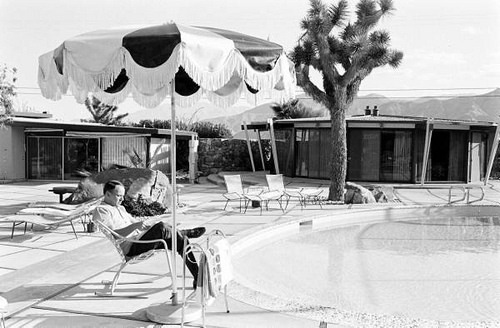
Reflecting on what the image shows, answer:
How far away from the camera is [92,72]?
4.13 meters

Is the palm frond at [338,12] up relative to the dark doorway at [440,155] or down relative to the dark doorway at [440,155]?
up

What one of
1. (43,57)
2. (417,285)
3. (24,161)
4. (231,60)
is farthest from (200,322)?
(24,161)

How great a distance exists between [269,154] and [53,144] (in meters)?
11.3

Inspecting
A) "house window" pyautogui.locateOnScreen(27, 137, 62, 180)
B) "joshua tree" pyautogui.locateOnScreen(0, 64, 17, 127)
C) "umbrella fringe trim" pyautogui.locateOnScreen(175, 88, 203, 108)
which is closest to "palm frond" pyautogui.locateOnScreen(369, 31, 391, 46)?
"umbrella fringe trim" pyautogui.locateOnScreen(175, 88, 203, 108)

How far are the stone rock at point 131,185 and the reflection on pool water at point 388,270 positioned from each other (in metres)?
3.66

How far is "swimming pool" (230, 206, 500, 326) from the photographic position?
17.5ft

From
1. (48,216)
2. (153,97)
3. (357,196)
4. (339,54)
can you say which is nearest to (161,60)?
(153,97)

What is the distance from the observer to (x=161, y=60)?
3.95 metres

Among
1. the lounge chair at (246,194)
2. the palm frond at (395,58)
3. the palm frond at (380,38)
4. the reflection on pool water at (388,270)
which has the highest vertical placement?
the palm frond at (380,38)

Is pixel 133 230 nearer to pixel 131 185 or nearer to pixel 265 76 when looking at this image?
pixel 265 76

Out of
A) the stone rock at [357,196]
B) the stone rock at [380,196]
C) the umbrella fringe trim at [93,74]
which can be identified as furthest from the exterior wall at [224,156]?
the umbrella fringe trim at [93,74]

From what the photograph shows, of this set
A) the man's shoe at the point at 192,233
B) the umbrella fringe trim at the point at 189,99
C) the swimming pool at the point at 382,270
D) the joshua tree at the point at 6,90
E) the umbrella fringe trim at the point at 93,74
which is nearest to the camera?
the umbrella fringe trim at the point at 93,74

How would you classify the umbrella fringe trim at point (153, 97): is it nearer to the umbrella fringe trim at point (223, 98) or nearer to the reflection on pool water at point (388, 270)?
the umbrella fringe trim at point (223, 98)

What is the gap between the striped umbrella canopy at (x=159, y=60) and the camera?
3.96 meters
